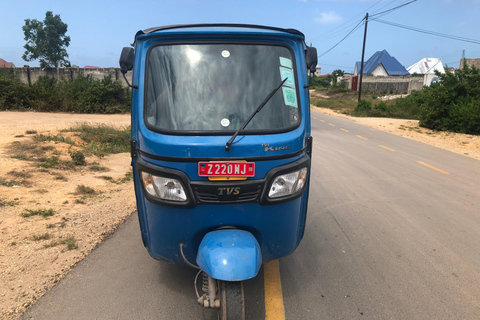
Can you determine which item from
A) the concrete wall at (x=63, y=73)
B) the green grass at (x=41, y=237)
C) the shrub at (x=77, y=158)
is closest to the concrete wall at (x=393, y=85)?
the concrete wall at (x=63, y=73)

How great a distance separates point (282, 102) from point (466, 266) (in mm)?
2858

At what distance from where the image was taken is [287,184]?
2846mm

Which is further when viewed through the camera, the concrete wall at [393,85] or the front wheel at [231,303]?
the concrete wall at [393,85]

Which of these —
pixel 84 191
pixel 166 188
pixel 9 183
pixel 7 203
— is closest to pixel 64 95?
pixel 9 183

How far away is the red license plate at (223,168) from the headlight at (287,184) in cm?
27

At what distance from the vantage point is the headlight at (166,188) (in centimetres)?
271

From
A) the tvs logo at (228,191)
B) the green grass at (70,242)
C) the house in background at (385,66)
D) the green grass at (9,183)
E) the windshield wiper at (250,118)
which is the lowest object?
the green grass at (70,242)

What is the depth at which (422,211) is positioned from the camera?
577 cm

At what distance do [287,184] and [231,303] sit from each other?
0.96m

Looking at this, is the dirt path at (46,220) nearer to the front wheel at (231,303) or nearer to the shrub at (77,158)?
the shrub at (77,158)

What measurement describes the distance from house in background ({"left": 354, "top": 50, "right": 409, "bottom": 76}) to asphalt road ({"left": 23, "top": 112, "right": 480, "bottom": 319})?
70191 millimetres

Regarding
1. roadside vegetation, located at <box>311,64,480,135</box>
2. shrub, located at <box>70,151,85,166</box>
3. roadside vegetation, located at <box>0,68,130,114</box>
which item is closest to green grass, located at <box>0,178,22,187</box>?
shrub, located at <box>70,151,85,166</box>

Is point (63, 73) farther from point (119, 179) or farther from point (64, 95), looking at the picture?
point (119, 179)

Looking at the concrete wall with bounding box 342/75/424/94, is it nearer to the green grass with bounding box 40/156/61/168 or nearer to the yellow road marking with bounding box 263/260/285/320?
the green grass with bounding box 40/156/61/168
